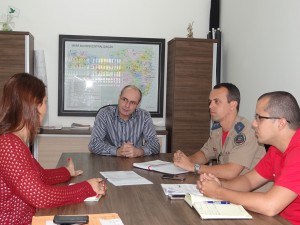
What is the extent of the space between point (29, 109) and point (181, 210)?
885 mm

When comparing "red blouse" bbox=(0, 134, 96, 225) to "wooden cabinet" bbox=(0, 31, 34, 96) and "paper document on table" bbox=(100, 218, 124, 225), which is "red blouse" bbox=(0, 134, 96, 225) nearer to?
"paper document on table" bbox=(100, 218, 124, 225)

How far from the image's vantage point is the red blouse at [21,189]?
186 centimetres

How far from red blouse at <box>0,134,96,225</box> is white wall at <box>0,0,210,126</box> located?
3.42 meters

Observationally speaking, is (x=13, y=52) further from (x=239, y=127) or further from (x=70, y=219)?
(x=70, y=219)

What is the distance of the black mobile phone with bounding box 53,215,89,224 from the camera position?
1.66m

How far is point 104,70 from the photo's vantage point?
17.6 feet

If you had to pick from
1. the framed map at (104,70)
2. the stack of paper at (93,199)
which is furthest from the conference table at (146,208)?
the framed map at (104,70)

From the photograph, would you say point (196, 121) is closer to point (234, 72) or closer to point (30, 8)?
point (234, 72)

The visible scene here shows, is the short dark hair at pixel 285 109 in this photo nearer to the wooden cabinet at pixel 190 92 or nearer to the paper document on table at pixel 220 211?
the paper document on table at pixel 220 211

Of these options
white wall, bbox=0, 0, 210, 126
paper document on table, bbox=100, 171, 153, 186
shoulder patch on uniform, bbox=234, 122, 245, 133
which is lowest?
paper document on table, bbox=100, 171, 153, 186

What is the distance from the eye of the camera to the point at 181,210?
1906 millimetres

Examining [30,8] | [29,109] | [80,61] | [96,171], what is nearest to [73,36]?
[80,61]

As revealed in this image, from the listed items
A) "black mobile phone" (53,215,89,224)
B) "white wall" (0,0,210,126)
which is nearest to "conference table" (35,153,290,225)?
"black mobile phone" (53,215,89,224)

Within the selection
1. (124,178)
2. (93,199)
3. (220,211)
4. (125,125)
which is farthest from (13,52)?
(220,211)
